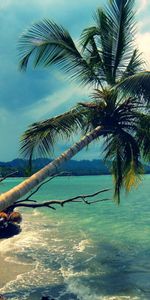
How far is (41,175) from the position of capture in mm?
9984

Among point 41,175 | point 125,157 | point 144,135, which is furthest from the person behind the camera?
point 125,157

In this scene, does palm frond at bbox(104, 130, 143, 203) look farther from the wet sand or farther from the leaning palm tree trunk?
the wet sand

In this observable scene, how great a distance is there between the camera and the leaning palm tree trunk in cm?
898

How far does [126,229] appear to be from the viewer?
3241 cm

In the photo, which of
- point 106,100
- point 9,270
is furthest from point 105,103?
point 9,270

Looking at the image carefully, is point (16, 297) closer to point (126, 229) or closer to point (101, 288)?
point (101, 288)

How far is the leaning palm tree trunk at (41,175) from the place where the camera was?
8984mm

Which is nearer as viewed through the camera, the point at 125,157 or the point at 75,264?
the point at 125,157

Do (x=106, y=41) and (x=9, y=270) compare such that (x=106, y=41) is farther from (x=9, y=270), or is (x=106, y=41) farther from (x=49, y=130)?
(x=9, y=270)

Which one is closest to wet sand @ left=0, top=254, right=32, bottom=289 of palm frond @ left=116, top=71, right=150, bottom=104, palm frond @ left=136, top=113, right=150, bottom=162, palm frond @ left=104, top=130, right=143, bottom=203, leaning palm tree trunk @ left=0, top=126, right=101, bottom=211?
palm frond @ left=104, top=130, right=143, bottom=203

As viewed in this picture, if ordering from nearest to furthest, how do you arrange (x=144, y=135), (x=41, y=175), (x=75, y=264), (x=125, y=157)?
(x=41, y=175)
(x=144, y=135)
(x=125, y=157)
(x=75, y=264)

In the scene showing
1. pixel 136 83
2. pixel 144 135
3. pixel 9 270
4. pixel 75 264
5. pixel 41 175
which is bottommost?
pixel 75 264

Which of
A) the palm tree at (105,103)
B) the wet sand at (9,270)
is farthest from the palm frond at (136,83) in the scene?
the wet sand at (9,270)

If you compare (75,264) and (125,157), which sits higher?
(125,157)
